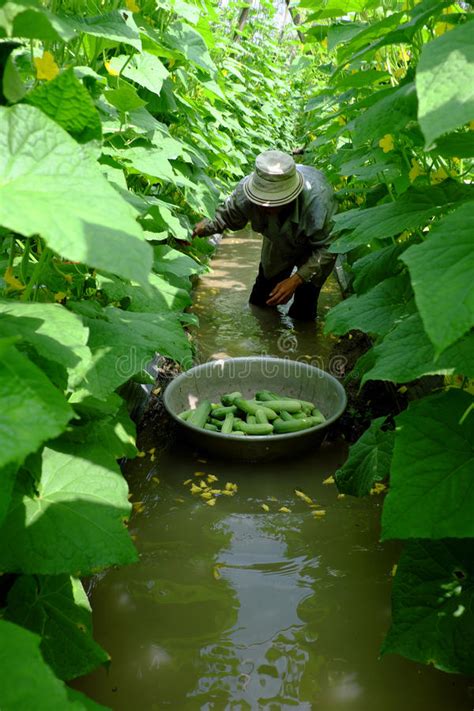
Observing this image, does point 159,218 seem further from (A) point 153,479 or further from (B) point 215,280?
(B) point 215,280

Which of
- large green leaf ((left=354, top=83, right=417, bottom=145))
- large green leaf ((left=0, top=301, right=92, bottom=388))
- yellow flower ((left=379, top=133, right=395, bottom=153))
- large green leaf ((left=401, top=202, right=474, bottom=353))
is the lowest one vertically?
large green leaf ((left=0, top=301, right=92, bottom=388))

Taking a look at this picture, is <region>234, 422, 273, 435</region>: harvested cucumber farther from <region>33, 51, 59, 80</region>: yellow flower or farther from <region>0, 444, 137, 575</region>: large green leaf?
<region>33, 51, 59, 80</region>: yellow flower

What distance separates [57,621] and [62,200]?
119cm

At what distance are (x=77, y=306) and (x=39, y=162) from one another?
1.10m

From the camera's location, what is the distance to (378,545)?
258 cm

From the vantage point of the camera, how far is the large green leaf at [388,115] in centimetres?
146

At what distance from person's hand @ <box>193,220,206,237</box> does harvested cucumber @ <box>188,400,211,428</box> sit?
76.9 inches

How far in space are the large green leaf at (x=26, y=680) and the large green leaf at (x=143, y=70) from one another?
2058 millimetres

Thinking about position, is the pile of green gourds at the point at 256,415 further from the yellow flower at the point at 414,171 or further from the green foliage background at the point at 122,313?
the yellow flower at the point at 414,171

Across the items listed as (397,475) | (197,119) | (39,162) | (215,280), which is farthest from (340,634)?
(215,280)

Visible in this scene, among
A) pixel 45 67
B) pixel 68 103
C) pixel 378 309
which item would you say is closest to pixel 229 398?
pixel 378 309

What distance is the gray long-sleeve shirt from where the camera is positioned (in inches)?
186

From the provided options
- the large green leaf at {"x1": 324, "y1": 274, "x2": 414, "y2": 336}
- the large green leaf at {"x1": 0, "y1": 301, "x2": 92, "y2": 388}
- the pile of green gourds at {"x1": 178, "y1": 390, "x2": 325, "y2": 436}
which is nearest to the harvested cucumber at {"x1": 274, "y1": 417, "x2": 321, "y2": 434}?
the pile of green gourds at {"x1": 178, "y1": 390, "x2": 325, "y2": 436}

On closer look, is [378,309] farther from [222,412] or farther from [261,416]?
[222,412]
